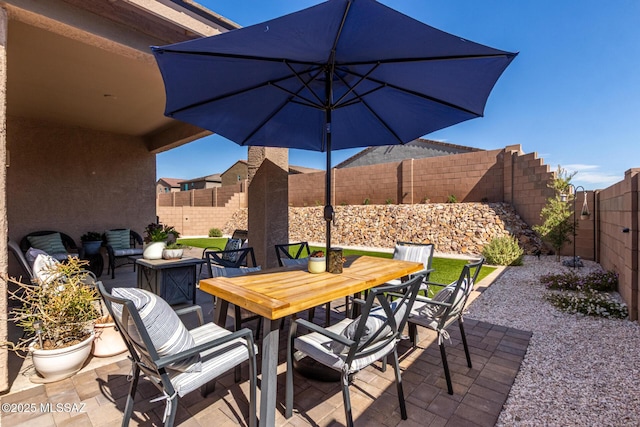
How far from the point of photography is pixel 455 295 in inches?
89.4

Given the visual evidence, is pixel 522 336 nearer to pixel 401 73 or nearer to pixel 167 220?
pixel 401 73

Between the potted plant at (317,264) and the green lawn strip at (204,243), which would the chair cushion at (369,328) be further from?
the green lawn strip at (204,243)

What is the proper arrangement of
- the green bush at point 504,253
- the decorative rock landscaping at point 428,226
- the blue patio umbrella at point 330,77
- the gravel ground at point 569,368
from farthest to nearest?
the decorative rock landscaping at point 428,226 < the green bush at point 504,253 < the gravel ground at point 569,368 < the blue patio umbrella at point 330,77

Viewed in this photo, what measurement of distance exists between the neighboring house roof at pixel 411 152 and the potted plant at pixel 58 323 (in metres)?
16.6

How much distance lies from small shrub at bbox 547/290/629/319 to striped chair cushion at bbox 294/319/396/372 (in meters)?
3.57

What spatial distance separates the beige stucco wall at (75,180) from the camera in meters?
5.78

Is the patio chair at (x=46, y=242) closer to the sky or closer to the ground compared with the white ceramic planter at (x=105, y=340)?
closer to the sky

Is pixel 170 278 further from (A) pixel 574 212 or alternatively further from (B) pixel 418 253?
(A) pixel 574 212

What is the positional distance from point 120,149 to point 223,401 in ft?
23.0

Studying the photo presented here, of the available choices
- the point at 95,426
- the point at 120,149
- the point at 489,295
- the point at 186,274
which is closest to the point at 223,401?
A: the point at 95,426

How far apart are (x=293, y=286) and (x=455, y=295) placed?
1.22 meters

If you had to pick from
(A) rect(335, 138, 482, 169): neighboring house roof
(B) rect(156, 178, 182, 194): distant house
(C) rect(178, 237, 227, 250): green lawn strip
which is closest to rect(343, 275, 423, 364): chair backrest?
(C) rect(178, 237, 227, 250): green lawn strip

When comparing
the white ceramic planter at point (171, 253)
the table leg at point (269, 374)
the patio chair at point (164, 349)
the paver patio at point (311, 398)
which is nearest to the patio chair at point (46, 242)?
A: the white ceramic planter at point (171, 253)

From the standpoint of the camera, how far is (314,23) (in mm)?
1840
